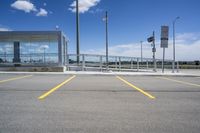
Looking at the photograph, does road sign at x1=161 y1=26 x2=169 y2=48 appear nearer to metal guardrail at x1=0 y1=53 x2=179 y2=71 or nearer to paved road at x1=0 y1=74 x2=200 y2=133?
metal guardrail at x1=0 y1=53 x2=179 y2=71

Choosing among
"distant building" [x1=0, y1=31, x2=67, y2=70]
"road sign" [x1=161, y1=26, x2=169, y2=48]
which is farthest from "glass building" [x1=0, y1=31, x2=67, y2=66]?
"road sign" [x1=161, y1=26, x2=169, y2=48]

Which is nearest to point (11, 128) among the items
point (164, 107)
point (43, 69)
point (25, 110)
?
point (25, 110)

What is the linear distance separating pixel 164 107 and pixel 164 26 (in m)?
17.1

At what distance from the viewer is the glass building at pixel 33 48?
840 inches

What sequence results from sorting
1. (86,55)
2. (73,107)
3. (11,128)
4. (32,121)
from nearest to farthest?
(11,128) < (32,121) < (73,107) < (86,55)

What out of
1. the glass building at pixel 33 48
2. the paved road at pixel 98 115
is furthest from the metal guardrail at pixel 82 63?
the paved road at pixel 98 115

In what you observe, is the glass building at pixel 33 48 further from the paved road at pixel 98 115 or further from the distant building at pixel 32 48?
the paved road at pixel 98 115

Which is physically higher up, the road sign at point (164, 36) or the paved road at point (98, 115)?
the road sign at point (164, 36)

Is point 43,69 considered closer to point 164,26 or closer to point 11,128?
point 164,26

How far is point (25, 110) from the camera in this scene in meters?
5.54

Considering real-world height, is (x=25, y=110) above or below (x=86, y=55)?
below

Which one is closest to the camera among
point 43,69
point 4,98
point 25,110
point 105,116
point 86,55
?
point 105,116

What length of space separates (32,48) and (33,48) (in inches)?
5.4

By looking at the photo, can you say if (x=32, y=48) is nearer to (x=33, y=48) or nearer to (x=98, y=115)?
(x=33, y=48)
